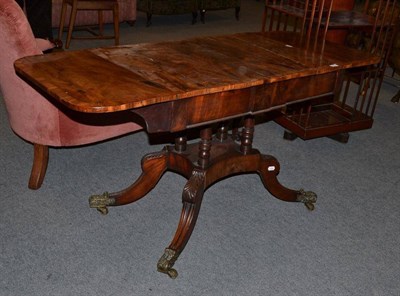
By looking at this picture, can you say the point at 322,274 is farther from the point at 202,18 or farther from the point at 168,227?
the point at 202,18

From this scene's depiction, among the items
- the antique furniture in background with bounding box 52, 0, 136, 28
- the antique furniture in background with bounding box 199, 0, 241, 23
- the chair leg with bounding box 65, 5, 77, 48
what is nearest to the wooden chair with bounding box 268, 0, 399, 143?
the chair leg with bounding box 65, 5, 77, 48

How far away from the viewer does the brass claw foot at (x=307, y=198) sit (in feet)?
7.87

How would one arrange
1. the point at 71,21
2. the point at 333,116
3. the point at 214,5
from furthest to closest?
the point at 214,5 → the point at 71,21 → the point at 333,116

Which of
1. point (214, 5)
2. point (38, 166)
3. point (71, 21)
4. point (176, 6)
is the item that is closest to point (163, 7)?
point (176, 6)

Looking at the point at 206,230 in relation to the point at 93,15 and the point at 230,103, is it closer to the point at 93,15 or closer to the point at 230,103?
the point at 230,103

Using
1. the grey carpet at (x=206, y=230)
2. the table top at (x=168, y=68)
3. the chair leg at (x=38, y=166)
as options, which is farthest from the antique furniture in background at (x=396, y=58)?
the chair leg at (x=38, y=166)

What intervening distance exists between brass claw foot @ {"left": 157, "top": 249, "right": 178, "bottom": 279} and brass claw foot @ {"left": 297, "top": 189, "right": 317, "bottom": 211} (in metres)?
0.78

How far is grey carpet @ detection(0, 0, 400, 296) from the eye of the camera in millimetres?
1898

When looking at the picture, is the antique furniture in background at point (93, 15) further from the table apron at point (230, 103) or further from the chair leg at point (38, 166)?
the table apron at point (230, 103)

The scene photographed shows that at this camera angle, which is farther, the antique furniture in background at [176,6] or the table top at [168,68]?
the antique furniture in background at [176,6]

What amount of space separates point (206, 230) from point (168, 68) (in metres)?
0.85

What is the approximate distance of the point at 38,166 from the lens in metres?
2.37

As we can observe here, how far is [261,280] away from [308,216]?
1.83ft

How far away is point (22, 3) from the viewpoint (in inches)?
163
